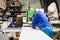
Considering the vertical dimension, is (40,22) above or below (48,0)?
below

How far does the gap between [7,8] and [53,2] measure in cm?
210

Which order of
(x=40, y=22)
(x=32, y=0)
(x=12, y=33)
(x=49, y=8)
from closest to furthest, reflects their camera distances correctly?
(x=40, y=22)
(x=12, y=33)
(x=49, y=8)
(x=32, y=0)

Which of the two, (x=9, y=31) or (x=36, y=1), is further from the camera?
(x=36, y=1)

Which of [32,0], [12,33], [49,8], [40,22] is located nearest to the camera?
[40,22]

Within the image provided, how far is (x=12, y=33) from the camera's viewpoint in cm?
464

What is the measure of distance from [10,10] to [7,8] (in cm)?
21

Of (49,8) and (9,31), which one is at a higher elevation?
(49,8)

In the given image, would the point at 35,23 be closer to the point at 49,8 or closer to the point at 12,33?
the point at 12,33

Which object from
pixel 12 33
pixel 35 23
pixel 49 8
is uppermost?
pixel 49 8

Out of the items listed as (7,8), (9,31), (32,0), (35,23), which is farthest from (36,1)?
(35,23)

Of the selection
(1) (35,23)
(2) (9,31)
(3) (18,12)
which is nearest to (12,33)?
(2) (9,31)

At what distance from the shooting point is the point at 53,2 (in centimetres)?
799

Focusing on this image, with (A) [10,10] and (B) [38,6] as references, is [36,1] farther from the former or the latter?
(A) [10,10]

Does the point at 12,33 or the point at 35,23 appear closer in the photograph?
the point at 35,23
